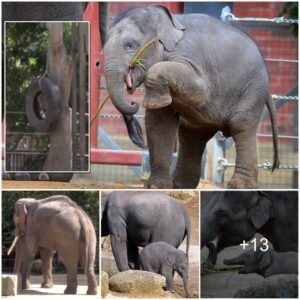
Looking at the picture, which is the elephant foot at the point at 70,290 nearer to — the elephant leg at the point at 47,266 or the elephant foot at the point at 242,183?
the elephant leg at the point at 47,266

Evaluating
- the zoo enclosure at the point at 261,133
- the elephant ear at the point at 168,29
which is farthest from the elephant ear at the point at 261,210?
the zoo enclosure at the point at 261,133

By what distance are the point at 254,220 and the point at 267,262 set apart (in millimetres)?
169

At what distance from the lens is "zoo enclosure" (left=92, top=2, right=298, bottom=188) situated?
630 cm

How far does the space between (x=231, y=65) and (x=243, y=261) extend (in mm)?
797

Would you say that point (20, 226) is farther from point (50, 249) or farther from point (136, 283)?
point (136, 283)

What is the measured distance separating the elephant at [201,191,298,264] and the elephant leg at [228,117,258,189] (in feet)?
1.10

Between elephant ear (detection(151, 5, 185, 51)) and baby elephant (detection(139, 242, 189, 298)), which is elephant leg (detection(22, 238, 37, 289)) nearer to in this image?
baby elephant (detection(139, 242, 189, 298))

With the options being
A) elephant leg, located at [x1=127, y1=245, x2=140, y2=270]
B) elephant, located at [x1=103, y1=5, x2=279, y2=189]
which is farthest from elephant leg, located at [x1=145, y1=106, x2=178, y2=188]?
elephant leg, located at [x1=127, y1=245, x2=140, y2=270]

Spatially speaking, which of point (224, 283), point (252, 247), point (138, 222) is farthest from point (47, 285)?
point (252, 247)

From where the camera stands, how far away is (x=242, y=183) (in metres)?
4.48

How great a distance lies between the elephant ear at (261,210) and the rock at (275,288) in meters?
0.19

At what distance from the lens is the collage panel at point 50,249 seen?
3.97m

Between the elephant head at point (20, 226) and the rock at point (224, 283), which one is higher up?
the elephant head at point (20, 226)

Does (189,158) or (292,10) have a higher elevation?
(292,10)
